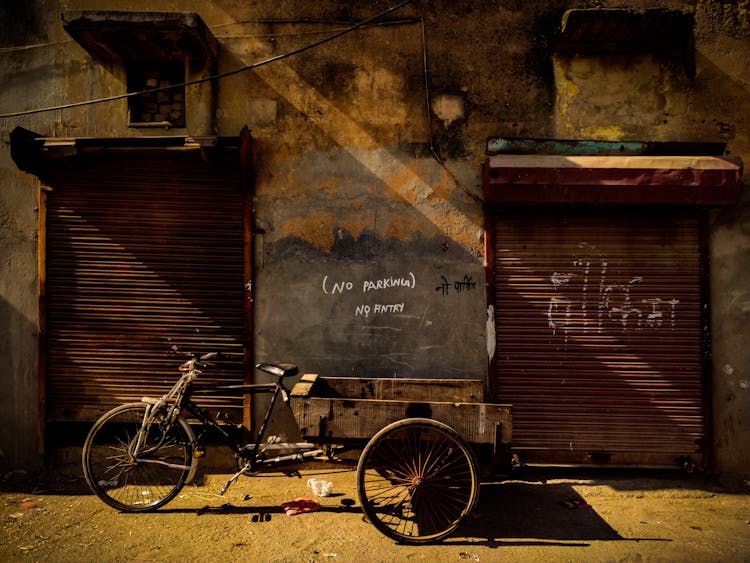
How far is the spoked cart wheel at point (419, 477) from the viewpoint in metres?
3.47

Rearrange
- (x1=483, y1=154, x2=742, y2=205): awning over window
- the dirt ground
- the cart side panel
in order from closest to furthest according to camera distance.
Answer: the dirt ground
the cart side panel
(x1=483, y1=154, x2=742, y2=205): awning over window

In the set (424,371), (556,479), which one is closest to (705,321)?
(556,479)

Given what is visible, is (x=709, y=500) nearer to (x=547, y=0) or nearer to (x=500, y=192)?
(x=500, y=192)

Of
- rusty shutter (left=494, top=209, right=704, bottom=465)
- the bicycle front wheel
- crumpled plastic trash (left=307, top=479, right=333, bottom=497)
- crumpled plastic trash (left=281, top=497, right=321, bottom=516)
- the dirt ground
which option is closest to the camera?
the dirt ground

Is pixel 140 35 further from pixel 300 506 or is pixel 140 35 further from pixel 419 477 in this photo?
pixel 419 477

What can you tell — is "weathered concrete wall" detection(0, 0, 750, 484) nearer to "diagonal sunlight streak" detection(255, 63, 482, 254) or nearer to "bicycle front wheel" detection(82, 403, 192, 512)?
"diagonal sunlight streak" detection(255, 63, 482, 254)

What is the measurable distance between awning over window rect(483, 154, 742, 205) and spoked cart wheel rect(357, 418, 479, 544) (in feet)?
7.93

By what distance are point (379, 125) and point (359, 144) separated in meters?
0.30

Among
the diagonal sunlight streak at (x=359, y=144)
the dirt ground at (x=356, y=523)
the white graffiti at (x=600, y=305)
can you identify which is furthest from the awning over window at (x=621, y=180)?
the dirt ground at (x=356, y=523)

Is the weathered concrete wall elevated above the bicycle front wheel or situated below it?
above

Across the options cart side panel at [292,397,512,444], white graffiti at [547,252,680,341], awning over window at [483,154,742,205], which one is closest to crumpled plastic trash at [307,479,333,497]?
cart side panel at [292,397,512,444]

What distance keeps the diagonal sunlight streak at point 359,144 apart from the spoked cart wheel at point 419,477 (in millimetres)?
2271

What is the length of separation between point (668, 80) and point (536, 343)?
124 inches

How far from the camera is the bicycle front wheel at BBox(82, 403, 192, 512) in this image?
151 inches
